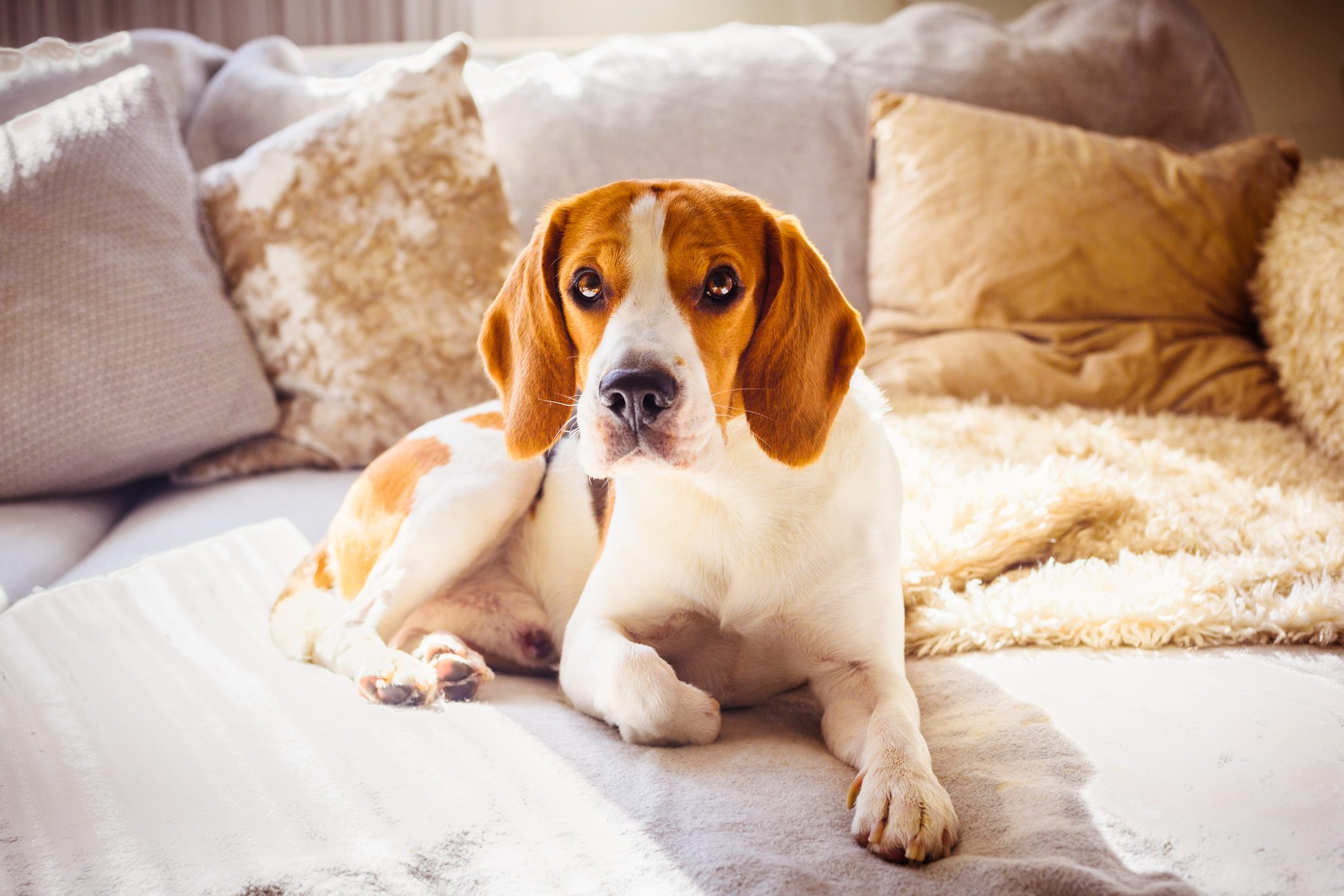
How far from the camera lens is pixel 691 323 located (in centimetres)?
121

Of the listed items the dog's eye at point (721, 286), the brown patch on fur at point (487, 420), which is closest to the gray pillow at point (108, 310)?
the brown patch on fur at point (487, 420)

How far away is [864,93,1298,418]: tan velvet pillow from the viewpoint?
235cm

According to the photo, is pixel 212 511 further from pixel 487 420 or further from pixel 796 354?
pixel 796 354

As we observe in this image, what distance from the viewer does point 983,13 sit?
117 inches

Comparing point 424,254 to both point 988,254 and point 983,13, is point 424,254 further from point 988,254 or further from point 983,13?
point 983,13

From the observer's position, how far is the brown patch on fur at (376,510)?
1593 mm

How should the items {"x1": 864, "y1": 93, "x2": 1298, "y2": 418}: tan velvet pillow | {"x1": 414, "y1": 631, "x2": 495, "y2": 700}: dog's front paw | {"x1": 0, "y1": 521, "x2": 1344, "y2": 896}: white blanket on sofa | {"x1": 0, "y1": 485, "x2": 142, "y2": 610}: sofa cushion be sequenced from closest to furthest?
{"x1": 0, "y1": 521, "x2": 1344, "y2": 896}: white blanket on sofa
{"x1": 414, "y1": 631, "x2": 495, "y2": 700}: dog's front paw
{"x1": 0, "y1": 485, "x2": 142, "y2": 610}: sofa cushion
{"x1": 864, "y1": 93, "x2": 1298, "y2": 418}: tan velvet pillow

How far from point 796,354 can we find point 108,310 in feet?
4.89

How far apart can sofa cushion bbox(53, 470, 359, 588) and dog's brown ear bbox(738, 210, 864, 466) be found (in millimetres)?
1092

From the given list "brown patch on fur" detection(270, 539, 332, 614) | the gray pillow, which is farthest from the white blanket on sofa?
the gray pillow

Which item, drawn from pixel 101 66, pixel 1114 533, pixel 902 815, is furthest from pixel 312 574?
pixel 101 66

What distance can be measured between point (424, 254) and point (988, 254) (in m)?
1.36

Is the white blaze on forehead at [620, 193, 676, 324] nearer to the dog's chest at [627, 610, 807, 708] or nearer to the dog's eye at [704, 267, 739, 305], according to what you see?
the dog's eye at [704, 267, 739, 305]

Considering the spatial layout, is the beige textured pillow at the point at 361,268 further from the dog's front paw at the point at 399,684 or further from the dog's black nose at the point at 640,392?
the dog's black nose at the point at 640,392
